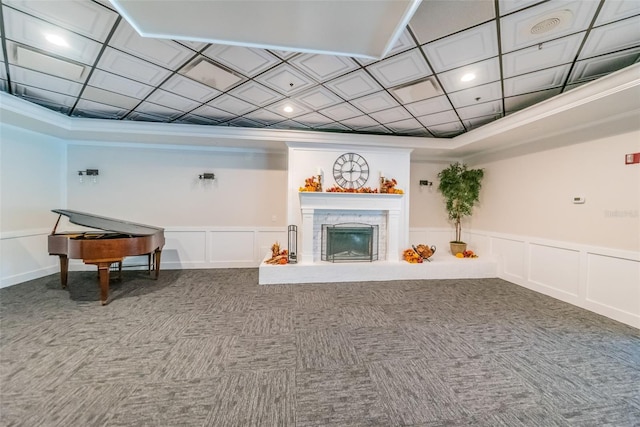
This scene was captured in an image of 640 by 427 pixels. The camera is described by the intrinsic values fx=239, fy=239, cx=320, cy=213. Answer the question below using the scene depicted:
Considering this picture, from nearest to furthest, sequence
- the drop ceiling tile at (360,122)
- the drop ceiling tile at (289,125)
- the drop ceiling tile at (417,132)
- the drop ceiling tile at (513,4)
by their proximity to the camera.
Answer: the drop ceiling tile at (513,4)
the drop ceiling tile at (360,122)
the drop ceiling tile at (289,125)
the drop ceiling tile at (417,132)

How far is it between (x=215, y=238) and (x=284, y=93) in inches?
133

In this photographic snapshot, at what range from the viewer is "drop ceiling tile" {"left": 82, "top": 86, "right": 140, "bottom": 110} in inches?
122

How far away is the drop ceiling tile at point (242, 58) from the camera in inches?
88.6

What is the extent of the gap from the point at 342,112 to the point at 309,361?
331 centimetres

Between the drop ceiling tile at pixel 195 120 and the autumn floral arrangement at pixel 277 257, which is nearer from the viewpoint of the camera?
the drop ceiling tile at pixel 195 120

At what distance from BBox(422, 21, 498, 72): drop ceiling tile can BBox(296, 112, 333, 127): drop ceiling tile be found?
184 cm

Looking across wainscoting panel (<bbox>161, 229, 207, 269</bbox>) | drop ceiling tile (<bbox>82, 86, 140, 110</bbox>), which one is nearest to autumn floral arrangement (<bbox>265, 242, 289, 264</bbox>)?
wainscoting panel (<bbox>161, 229, 207, 269</bbox>)

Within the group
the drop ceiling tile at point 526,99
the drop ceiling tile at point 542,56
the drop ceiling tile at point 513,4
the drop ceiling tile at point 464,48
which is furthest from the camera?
the drop ceiling tile at point 526,99

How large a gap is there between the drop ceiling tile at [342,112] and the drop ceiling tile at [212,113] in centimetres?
157

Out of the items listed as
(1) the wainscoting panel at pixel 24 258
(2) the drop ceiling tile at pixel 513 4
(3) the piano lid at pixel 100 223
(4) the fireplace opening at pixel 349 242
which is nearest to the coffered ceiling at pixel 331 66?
(2) the drop ceiling tile at pixel 513 4

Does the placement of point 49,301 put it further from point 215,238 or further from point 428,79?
point 428,79

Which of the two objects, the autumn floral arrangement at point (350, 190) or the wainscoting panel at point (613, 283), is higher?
the autumn floral arrangement at point (350, 190)

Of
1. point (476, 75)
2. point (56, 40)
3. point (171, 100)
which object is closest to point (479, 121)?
point (476, 75)

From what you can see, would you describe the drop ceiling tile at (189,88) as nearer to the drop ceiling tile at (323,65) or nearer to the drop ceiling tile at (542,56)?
the drop ceiling tile at (323,65)
